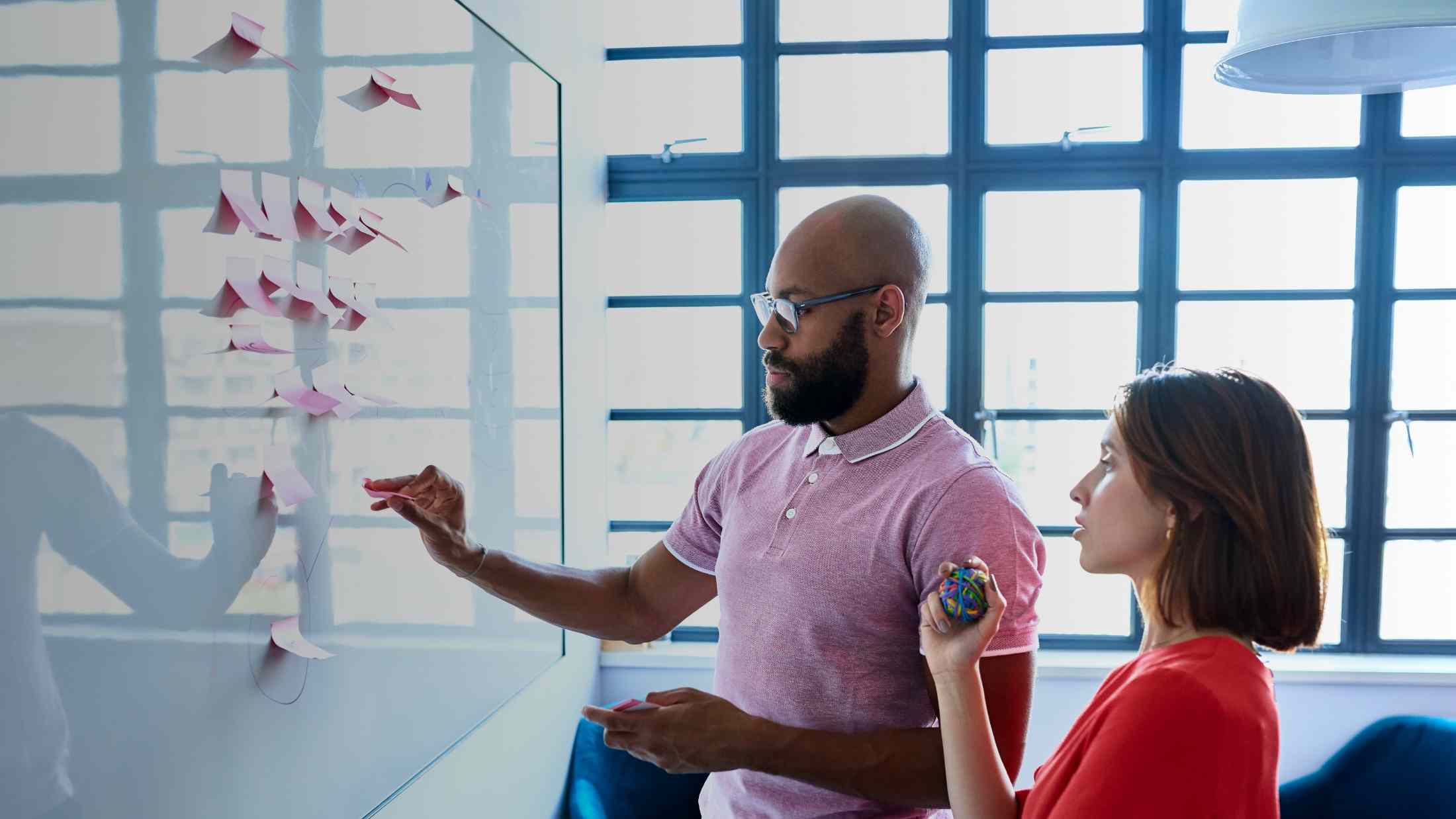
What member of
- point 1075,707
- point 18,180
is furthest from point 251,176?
point 1075,707

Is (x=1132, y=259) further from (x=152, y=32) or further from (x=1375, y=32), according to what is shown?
(x=152, y=32)

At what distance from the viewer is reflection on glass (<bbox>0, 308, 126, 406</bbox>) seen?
3.06ft

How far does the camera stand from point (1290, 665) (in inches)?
128

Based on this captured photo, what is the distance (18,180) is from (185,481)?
1.26ft

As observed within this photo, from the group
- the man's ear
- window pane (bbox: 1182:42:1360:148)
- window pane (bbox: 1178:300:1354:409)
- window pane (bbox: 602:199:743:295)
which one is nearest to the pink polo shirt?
the man's ear

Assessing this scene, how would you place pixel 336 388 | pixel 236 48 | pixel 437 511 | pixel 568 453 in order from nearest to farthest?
pixel 236 48
pixel 336 388
pixel 437 511
pixel 568 453

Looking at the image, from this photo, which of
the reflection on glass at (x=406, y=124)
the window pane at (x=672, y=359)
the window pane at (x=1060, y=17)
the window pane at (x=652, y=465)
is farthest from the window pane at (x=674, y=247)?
the reflection on glass at (x=406, y=124)

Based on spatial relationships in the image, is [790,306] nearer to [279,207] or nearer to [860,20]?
[279,207]

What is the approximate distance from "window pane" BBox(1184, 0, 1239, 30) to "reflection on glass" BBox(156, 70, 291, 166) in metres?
3.06

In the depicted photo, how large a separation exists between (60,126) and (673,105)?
2.74 m

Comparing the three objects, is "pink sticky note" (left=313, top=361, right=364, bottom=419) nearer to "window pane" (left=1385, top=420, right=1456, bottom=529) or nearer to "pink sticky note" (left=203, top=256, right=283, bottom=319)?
"pink sticky note" (left=203, top=256, right=283, bottom=319)

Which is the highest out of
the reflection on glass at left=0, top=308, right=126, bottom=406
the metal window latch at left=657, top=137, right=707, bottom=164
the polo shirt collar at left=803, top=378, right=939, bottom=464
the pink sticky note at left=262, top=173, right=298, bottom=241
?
the metal window latch at left=657, top=137, right=707, bottom=164

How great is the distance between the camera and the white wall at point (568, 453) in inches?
86.4

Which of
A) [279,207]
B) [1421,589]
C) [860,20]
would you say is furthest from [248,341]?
[1421,589]
